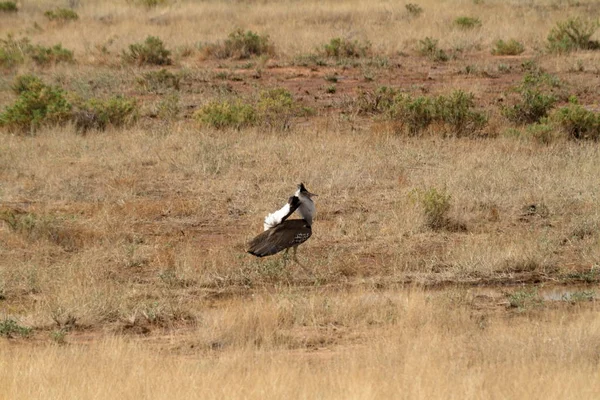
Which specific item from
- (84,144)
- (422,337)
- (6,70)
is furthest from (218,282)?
(6,70)

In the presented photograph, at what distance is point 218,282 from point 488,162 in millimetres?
5405

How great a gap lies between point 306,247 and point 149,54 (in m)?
14.2

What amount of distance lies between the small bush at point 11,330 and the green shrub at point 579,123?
9.56 m

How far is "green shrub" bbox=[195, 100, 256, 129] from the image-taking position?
15391 millimetres

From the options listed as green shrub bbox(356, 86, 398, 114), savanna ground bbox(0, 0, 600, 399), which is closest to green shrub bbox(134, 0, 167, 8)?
savanna ground bbox(0, 0, 600, 399)

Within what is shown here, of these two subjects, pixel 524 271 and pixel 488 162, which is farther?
pixel 488 162

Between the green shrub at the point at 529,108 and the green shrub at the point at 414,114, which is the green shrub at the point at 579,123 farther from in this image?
the green shrub at the point at 414,114

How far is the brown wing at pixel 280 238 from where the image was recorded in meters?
8.47

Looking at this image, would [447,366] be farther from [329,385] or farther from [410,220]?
[410,220]

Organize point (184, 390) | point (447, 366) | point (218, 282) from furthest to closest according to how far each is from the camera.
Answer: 1. point (218, 282)
2. point (447, 366)
3. point (184, 390)

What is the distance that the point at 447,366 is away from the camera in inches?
236

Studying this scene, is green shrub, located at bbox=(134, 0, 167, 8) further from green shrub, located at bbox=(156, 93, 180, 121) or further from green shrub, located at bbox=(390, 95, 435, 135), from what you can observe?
green shrub, located at bbox=(390, 95, 435, 135)

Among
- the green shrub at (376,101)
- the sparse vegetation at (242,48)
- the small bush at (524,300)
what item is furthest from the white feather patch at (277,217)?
the sparse vegetation at (242,48)

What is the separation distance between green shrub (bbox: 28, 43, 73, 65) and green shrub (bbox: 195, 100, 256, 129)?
847cm
